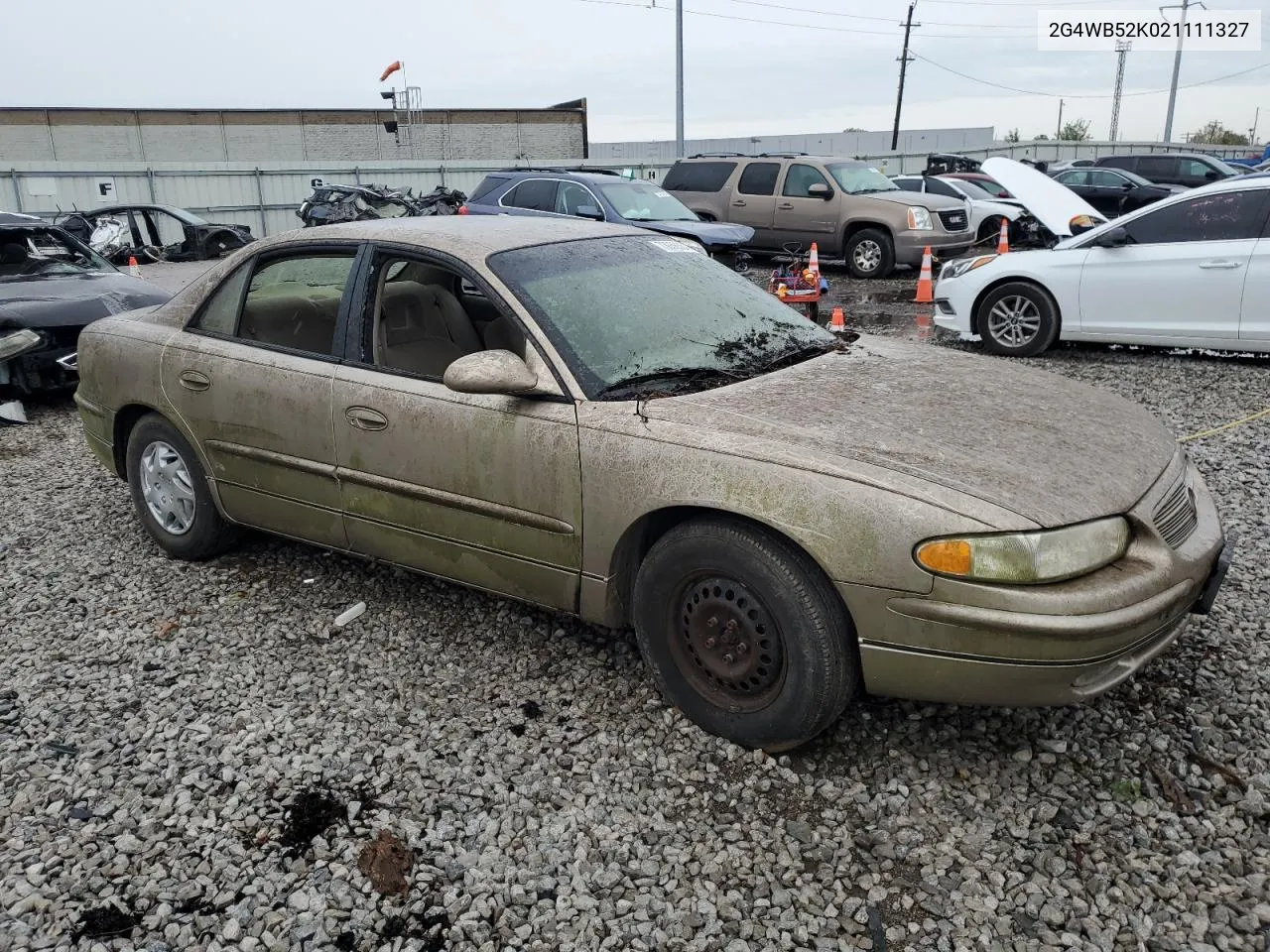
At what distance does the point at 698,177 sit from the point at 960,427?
14.6m

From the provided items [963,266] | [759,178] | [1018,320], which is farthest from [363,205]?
[1018,320]

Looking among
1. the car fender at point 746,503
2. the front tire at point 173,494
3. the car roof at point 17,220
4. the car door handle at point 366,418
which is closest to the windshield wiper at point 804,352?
the car fender at point 746,503

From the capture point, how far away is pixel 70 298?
7793 mm

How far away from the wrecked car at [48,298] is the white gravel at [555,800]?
4.11m

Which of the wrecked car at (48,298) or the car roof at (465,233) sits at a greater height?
the car roof at (465,233)

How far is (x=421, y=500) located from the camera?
3.62 m

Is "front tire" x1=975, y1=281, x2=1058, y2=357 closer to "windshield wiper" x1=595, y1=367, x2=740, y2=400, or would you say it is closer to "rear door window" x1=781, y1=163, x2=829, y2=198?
"windshield wiper" x1=595, y1=367, x2=740, y2=400

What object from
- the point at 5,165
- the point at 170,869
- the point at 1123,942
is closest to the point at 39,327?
the point at 170,869

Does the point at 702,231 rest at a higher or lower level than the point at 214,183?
lower

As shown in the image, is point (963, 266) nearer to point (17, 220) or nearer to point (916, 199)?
point (916, 199)

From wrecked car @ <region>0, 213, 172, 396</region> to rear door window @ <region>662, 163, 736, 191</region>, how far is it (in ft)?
32.8

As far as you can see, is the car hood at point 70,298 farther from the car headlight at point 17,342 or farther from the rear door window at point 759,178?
the rear door window at point 759,178

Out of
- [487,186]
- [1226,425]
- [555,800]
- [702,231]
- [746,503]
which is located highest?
[487,186]

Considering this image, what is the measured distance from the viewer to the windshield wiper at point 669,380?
3.28 meters
